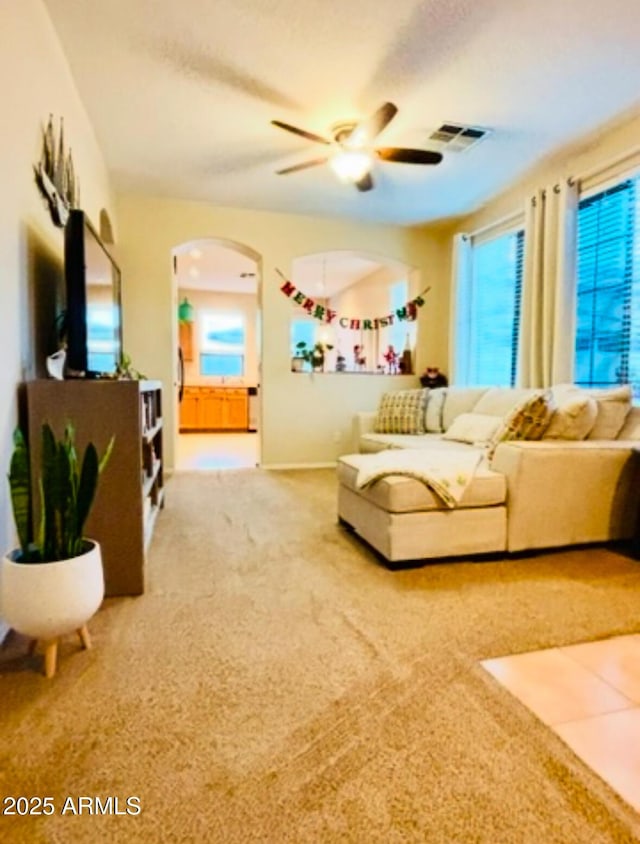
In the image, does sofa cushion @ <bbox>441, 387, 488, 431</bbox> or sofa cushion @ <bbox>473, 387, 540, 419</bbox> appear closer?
sofa cushion @ <bbox>473, 387, 540, 419</bbox>

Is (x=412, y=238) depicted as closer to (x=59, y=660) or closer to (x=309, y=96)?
(x=309, y=96)

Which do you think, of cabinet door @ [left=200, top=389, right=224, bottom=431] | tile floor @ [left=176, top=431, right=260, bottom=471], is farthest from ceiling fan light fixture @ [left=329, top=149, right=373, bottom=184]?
cabinet door @ [left=200, top=389, right=224, bottom=431]

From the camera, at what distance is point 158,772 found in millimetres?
1145

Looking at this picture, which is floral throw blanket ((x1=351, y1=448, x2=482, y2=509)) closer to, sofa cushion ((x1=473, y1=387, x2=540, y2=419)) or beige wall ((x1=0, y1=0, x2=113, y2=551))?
sofa cushion ((x1=473, y1=387, x2=540, y2=419))

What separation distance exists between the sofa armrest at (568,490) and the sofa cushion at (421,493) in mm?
84

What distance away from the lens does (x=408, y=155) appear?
3004 millimetres

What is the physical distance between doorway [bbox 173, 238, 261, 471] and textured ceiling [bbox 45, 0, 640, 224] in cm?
386

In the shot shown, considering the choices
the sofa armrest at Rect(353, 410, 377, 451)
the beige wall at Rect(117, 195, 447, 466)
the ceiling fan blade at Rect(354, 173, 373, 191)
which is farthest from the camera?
the sofa armrest at Rect(353, 410, 377, 451)

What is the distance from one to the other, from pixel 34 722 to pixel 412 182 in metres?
4.36

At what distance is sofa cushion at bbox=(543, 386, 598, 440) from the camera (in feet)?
9.12

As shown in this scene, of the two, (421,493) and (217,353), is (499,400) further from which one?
(217,353)

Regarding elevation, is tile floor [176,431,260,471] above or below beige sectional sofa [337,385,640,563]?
below

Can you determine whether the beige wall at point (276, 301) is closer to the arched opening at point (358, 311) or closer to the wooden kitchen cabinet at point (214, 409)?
the arched opening at point (358, 311)

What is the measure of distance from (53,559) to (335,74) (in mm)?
2813
